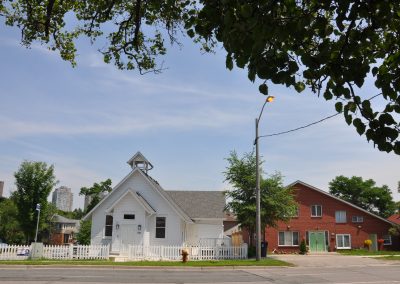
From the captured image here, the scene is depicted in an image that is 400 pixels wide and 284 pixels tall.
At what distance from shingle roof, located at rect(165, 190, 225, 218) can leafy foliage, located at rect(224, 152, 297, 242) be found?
4.42 m

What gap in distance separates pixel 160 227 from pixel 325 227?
21.6 m

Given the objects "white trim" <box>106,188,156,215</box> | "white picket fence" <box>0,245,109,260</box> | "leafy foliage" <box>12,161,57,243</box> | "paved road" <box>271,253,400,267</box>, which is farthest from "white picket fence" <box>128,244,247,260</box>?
"leafy foliage" <box>12,161,57,243</box>

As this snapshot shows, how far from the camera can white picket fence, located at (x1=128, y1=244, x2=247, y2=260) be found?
29.5m

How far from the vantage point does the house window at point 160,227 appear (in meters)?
33.1

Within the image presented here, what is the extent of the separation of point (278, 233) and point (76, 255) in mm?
24211

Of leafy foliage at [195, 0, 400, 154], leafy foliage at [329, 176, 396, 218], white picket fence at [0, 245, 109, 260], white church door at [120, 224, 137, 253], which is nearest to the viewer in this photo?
leafy foliage at [195, 0, 400, 154]

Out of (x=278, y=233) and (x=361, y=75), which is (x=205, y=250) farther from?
(x=361, y=75)

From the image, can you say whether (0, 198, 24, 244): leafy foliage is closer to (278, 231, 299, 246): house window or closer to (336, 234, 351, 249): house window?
(278, 231, 299, 246): house window

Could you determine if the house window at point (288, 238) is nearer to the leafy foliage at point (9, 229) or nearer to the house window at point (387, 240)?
the house window at point (387, 240)

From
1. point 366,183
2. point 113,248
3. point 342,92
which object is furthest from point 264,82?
point 366,183

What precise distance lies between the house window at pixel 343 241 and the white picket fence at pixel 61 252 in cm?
2733

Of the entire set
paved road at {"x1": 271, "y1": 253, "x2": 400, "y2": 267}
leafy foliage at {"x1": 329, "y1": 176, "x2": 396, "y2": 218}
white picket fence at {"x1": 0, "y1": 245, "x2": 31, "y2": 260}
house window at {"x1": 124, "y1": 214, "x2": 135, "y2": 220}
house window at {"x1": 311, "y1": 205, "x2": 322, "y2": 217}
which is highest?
leafy foliage at {"x1": 329, "y1": 176, "x2": 396, "y2": 218}

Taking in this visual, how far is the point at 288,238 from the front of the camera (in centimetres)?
4678

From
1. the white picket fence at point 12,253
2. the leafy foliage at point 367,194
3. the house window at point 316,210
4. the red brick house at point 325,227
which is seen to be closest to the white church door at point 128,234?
the white picket fence at point 12,253
